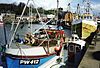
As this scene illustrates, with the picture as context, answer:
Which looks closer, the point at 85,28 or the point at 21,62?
the point at 21,62

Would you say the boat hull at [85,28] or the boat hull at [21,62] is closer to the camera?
Answer: the boat hull at [21,62]

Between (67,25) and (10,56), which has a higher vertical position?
(10,56)

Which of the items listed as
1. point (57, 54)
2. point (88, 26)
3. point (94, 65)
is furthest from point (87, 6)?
point (94, 65)

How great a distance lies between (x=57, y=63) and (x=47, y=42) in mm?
4497

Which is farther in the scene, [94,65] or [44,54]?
[44,54]

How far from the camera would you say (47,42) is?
1066 inches

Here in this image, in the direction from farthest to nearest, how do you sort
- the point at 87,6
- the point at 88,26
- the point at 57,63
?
the point at 87,6, the point at 88,26, the point at 57,63

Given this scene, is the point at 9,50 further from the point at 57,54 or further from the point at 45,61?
the point at 57,54

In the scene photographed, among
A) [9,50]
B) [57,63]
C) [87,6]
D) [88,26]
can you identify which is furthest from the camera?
[87,6]

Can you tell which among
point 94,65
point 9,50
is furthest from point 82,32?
point 94,65

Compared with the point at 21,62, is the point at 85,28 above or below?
below

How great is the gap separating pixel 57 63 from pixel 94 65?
16.7 feet

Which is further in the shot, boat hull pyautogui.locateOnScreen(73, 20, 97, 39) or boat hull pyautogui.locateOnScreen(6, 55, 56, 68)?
boat hull pyautogui.locateOnScreen(73, 20, 97, 39)

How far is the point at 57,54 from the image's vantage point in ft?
89.9
